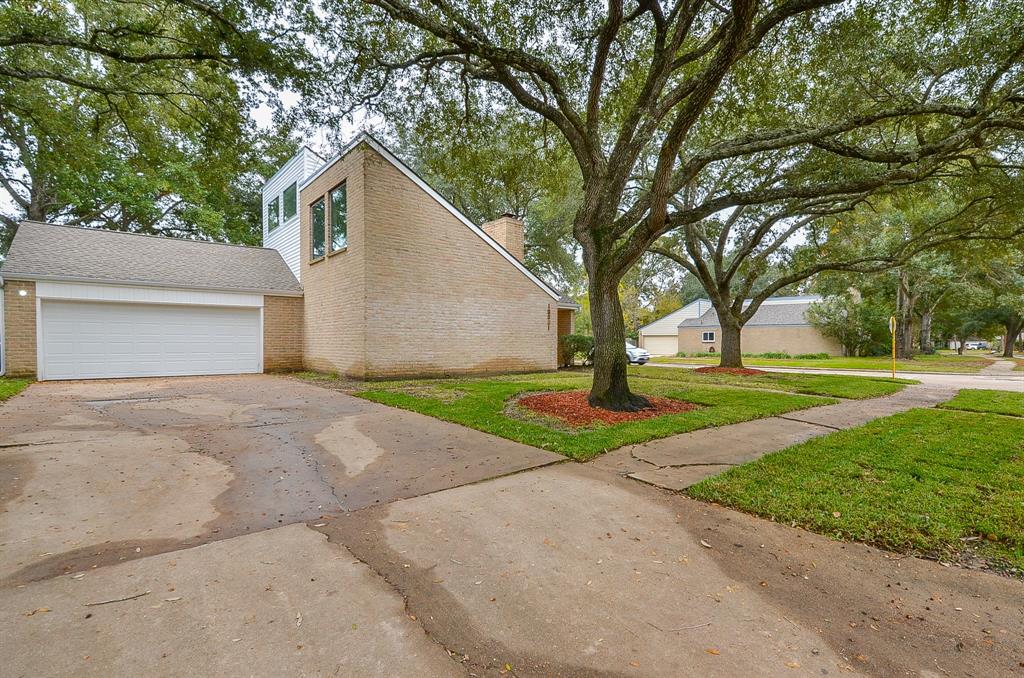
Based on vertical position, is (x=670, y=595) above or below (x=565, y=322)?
below

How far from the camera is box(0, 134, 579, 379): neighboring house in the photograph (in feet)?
35.3

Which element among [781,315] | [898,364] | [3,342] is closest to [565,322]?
[3,342]

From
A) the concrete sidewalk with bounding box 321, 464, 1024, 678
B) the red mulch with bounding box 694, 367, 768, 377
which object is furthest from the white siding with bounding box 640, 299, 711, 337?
the concrete sidewalk with bounding box 321, 464, 1024, 678

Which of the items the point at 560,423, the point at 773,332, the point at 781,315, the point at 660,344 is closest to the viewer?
the point at 560,423

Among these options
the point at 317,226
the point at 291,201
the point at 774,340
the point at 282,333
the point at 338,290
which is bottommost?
the point at 774,340

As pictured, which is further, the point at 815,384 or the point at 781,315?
the point at 781,315

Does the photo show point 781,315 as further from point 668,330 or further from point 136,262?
point 136,262

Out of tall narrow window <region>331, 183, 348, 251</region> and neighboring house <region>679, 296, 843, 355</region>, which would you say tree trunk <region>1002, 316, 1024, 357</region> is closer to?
neighboring house <region>679, 296, 843, 355</region>

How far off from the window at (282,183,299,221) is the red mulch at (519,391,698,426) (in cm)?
1110

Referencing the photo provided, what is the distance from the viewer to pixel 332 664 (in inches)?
69.9

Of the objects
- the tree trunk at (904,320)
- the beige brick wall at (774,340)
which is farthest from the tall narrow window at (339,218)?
the tree trunk at (904,320)

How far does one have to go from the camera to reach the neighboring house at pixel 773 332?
30.3 meters

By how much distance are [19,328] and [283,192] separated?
26.4ft

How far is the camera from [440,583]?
2389 mm
